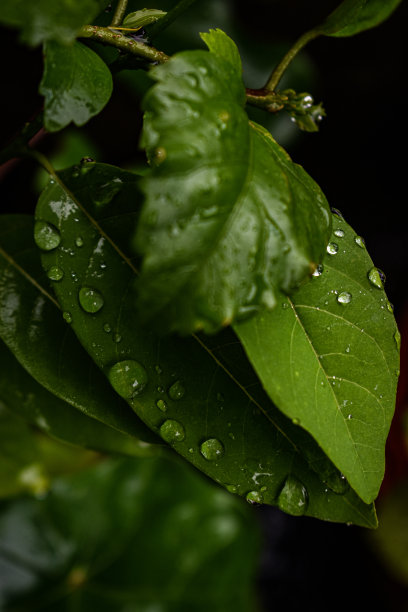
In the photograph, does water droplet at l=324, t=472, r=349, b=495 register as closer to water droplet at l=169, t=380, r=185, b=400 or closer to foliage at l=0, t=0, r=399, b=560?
foliage at l=0, t=0, r=399, b=560

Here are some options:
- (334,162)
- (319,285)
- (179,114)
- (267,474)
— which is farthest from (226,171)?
(334,162)

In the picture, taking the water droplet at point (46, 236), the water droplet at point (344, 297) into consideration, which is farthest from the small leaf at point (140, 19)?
the water droplet at point (344, 297)

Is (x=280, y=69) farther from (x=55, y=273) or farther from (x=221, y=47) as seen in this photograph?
(x=55, y=273)

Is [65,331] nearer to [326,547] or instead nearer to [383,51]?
[326,547]

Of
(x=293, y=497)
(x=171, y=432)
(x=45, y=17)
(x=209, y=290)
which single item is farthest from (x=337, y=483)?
(x=45, y=17)

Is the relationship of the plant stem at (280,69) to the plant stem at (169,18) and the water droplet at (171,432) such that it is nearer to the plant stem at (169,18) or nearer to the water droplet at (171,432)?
the plant stem at (169,18)

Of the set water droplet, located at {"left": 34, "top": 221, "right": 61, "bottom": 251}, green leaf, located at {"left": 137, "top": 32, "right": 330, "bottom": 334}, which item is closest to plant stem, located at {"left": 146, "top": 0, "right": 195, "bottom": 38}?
green leaf, located at {"left": 137, "top": 32, "right": 330, "bottom": 334}
